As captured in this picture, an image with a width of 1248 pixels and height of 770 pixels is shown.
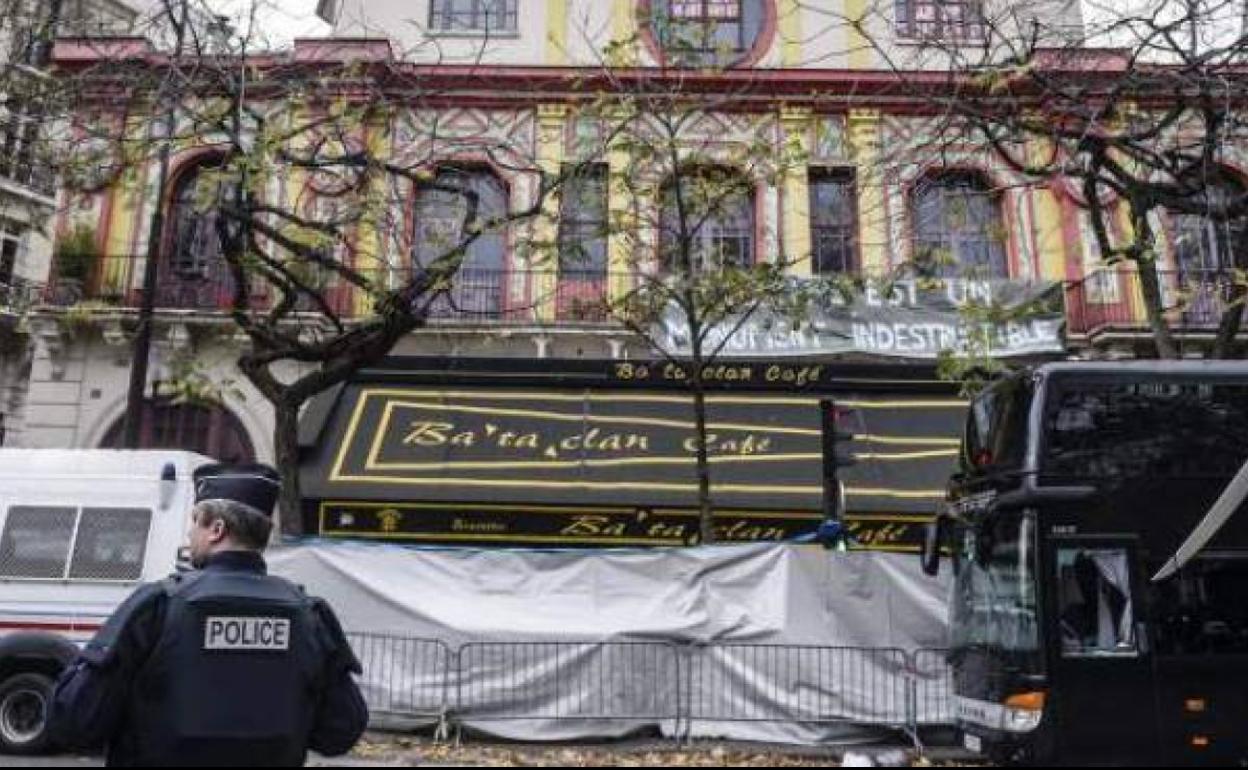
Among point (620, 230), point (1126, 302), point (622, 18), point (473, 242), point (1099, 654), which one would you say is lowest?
point (1099, 654)

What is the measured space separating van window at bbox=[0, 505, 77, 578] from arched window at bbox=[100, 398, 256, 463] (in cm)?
630

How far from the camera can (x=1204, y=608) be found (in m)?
8.64

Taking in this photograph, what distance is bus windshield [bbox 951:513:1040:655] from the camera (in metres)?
8.76

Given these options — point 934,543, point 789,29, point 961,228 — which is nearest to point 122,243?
point 789,29

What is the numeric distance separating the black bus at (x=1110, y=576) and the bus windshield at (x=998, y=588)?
17mm

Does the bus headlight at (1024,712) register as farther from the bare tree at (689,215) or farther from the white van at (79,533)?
the white van at (79,533)

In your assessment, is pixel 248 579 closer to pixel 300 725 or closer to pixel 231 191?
pixel 300 725

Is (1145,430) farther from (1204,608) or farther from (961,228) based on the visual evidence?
(961,228)

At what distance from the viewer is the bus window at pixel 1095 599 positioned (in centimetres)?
859

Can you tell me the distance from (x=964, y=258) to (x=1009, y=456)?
990 centimetres

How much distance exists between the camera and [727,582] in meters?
11.3

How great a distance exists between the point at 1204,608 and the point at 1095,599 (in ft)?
2.88

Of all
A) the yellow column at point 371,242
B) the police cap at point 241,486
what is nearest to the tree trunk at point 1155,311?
the yellow column at point 371,242

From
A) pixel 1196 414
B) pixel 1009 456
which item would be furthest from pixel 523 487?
pixel 1196 414
